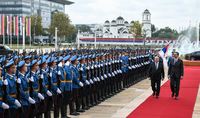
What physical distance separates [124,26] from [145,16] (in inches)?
621

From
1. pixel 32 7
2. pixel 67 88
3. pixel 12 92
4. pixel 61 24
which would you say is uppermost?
pixel 32 7

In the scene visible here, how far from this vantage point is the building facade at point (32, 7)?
9800 centimetres

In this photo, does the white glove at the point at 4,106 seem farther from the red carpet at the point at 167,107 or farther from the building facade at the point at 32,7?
the building facade at the point at 32,7

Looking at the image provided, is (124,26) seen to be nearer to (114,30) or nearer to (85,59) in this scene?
(114,30)

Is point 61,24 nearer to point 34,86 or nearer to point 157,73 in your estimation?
point 157,73

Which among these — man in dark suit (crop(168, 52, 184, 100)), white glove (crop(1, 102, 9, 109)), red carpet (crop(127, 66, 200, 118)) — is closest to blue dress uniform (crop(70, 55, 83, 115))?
red carpet (crop(127, 66, 200, 118))

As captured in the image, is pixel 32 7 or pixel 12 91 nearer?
pixel 12 91

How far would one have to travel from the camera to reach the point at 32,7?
10669 cm

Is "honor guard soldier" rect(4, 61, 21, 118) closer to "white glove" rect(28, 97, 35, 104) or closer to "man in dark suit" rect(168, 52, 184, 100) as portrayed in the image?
"white glove" rect(28, 97, 35, 104)

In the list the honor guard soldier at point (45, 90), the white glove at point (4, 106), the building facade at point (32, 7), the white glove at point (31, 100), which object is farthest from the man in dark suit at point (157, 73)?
the building facade at point (32, 7)

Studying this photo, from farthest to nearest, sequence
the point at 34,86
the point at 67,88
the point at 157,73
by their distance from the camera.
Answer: the point at 157,73 < the point at 67,88 < the point at 34,86

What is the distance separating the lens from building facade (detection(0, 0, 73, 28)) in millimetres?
98000

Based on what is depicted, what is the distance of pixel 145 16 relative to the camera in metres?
124

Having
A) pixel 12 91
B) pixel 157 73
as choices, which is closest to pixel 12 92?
pixel 12 91
